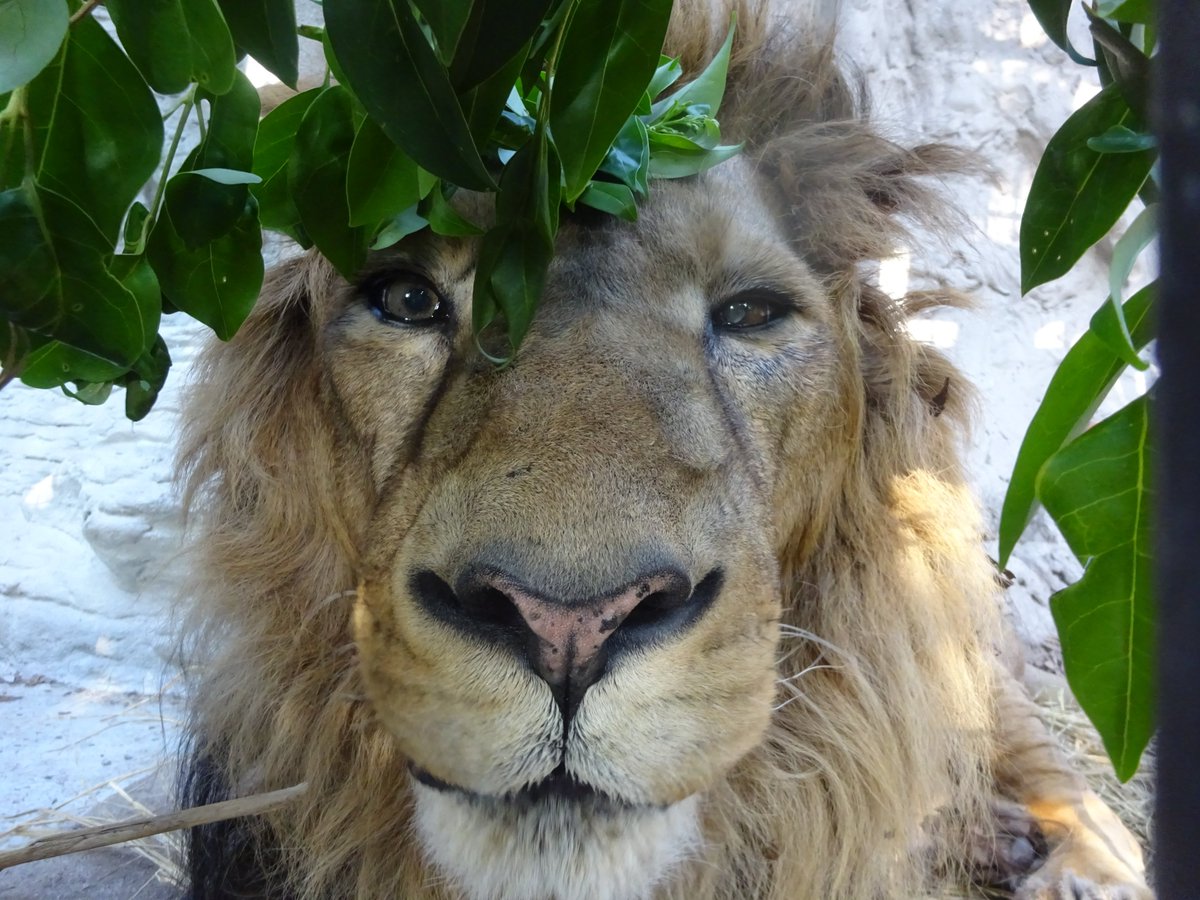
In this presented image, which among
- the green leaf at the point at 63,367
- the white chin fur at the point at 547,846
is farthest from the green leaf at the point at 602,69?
the white chin fur at the point at 547,846

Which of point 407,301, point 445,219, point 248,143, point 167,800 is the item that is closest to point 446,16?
point 248,143

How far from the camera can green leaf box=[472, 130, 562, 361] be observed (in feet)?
2.54

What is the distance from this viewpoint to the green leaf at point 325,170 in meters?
0.84

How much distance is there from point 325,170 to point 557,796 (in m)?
0.65

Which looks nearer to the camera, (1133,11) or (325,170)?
(1133,11)

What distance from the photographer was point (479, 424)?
48.0 inches

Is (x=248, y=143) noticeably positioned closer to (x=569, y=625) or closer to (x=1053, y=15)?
(x=569, y=625)

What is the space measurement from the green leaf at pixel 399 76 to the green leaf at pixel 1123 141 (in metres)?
0.41

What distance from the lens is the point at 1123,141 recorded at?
26.4 inches

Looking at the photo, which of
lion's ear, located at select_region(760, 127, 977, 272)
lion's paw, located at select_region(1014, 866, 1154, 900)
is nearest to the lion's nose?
lion's ear, located at select_region(760, 127, 977, 272)

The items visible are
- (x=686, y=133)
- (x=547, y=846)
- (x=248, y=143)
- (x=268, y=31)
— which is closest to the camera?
(x=268, y=31)

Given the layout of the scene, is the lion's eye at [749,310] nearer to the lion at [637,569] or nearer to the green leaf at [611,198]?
the lion at [637,569]

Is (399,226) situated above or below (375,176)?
below

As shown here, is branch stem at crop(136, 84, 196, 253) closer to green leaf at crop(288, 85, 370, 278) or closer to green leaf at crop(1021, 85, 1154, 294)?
green leaf at crop(288, 85, 370, 278)
